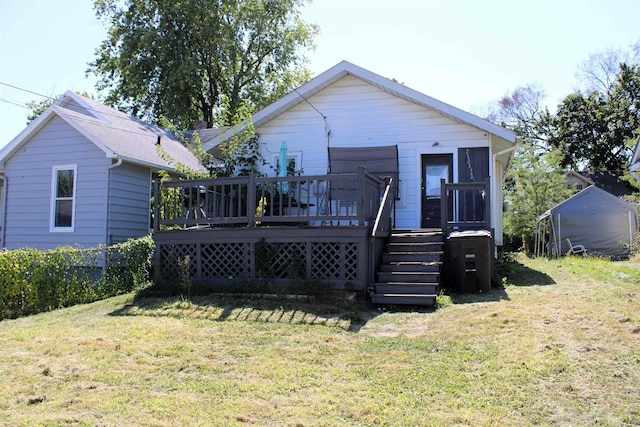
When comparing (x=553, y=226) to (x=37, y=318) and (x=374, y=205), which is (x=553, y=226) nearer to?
(x=374, y=205)

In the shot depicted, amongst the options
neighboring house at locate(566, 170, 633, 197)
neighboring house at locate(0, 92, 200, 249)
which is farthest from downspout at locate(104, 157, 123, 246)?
Answer: neighboring house at locate(566, 170, 633, 197)

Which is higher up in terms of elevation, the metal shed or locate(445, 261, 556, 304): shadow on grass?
the metal shed

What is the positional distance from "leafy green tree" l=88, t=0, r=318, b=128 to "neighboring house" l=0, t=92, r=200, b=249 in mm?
13257

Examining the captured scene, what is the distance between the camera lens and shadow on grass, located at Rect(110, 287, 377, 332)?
6.50 m

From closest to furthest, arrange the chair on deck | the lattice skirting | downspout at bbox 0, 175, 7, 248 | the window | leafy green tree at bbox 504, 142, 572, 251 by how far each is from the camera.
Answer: the lattice skirting
the window
downspout at bbox 0, 175, 7, 248
the chair on deck
leafy green tree at bbox 504, 142, 572, 251

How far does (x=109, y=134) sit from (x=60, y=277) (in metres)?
5.30

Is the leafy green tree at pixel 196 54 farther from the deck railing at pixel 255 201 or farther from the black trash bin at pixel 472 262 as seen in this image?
the black trash bin at pixel 472 262

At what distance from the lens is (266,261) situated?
27.4 ft

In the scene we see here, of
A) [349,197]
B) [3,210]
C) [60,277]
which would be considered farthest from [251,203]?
[3,210]

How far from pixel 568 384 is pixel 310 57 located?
30233 millimetres

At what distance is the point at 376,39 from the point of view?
47.1ft

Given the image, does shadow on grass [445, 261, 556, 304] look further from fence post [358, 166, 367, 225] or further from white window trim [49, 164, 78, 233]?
white window trim [49, 164, 78, 233]

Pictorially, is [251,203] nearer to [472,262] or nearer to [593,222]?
[472,262]

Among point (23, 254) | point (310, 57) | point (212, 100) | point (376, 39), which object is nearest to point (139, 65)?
point (212, 100)
